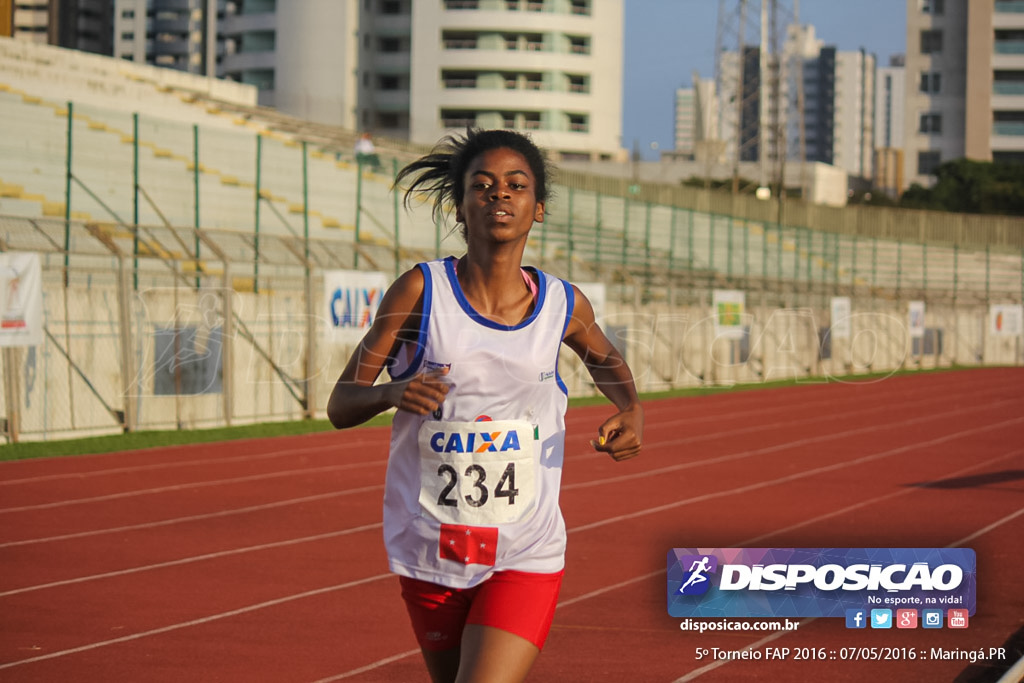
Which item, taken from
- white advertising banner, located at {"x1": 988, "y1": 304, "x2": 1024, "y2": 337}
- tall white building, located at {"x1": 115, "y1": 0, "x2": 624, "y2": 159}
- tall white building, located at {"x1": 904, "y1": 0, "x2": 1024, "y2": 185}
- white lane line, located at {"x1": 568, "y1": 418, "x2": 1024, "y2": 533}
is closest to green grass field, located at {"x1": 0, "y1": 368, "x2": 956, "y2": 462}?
white lane line, located at {"x1": 568, "y1": 418, "x2": 1024, "y2": 533}

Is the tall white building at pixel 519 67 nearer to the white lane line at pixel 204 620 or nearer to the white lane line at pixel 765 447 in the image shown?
the white lane line at pixel 765 447

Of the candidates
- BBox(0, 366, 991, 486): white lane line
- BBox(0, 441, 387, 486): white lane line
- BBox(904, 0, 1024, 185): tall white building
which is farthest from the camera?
BBox(904, 0, 1024, 185): tall white building

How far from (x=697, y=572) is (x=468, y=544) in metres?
2.89

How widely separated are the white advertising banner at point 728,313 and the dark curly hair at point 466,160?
27.5m

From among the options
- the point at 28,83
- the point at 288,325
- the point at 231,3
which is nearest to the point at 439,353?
the point at 288,325

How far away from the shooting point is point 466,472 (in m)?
3.50

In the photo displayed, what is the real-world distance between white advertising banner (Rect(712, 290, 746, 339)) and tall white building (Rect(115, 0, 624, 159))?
47.2 meters

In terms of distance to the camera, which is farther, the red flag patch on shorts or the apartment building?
the apartment building

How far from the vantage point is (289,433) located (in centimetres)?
1858

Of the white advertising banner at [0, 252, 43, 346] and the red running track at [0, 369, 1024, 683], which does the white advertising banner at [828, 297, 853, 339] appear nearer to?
the red running track at [0, 369, 1024, 683]

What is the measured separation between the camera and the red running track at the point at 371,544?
21.3ft

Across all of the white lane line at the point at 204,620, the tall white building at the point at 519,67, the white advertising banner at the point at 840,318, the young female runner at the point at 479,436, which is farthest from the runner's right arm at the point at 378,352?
the tall white building at the point at 519,67

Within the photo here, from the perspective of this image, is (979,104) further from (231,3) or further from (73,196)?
(73,196)

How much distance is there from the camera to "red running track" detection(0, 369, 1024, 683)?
6.49 m
